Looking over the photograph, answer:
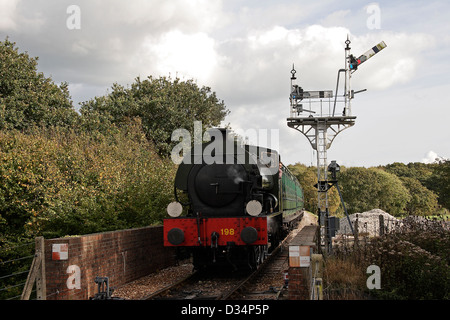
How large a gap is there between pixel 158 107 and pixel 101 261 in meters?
20.5

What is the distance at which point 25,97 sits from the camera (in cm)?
2334

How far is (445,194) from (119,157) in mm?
13039

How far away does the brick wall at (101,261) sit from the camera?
24.6ft

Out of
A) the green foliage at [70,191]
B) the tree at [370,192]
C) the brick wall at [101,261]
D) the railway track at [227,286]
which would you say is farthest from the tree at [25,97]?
the tree at [370,192]

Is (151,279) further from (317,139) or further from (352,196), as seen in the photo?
(352,196)

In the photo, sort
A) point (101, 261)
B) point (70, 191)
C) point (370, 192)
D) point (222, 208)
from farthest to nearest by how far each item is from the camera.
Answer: point (370, 192), point (70, 191), point (222, 208), point (101, 261)

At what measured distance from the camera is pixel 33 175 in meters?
13.8

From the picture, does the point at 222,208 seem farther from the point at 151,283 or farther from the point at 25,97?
the point at 25,97

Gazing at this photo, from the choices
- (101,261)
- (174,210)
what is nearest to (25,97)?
(174,210)

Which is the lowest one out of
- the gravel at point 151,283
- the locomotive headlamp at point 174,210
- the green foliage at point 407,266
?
the gravel at point 151,283

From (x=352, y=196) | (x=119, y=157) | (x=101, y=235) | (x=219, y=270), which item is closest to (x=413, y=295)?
(x=219, y=270)

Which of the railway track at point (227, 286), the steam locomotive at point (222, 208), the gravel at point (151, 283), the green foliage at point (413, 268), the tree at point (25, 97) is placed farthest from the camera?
the tree at point (25, 97)

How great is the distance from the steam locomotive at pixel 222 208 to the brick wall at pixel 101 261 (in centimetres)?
103

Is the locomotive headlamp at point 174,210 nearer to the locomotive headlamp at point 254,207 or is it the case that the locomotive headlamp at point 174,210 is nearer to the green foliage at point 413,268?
the locomotive headlamp at point 254,207
